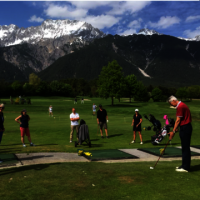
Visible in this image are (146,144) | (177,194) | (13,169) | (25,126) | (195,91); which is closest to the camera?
(177,194)

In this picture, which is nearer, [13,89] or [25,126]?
[25,126]

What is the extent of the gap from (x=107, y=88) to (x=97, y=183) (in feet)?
213

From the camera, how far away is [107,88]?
2817 inches

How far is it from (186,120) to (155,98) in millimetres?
128335

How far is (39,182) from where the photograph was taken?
7.11 m

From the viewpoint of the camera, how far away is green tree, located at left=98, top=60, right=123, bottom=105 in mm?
71000

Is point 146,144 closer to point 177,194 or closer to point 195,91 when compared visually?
point 177,194

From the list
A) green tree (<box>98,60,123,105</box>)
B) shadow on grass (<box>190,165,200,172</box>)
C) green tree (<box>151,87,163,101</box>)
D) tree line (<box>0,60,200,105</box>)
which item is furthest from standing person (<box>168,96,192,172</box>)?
green tree (<box>151,87,163,101</box>)

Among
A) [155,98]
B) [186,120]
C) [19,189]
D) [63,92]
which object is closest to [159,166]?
[186,120]

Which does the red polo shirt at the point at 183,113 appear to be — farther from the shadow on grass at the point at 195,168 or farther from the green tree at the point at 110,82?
the green tree at the point at 110,82

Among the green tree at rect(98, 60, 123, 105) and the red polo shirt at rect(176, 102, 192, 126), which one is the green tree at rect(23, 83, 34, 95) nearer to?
the green tree at rect(98, 60, 123, 105)

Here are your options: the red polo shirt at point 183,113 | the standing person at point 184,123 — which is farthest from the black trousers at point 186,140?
the red polo shirt at point 183,113

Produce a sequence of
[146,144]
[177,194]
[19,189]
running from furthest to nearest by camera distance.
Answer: [146,144] < [19,189] < [177,194]

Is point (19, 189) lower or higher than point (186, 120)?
lower
